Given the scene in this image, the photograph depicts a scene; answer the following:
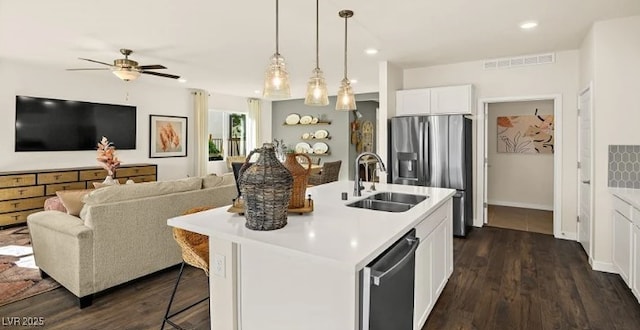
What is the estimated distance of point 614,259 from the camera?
3.26 meters

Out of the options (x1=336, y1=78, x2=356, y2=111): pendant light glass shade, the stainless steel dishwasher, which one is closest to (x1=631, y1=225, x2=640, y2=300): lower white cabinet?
the stainless steel dishwasher

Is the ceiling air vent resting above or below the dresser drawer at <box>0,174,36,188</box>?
above

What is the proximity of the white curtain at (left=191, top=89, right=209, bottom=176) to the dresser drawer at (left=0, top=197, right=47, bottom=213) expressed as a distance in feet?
10.6

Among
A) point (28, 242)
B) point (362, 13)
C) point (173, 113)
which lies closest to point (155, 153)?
point (173, 113)

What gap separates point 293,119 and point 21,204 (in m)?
6.19

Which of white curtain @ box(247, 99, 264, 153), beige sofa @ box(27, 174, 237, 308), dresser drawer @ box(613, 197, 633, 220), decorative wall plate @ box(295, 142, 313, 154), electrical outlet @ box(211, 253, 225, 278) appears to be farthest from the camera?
white curtain @ box(247, 99, 264, 153)

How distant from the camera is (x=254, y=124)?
9.53 m

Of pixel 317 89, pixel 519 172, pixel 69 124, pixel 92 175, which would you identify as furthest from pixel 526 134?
pixel 69 124

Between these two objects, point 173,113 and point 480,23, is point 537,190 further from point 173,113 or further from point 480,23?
point 173,113

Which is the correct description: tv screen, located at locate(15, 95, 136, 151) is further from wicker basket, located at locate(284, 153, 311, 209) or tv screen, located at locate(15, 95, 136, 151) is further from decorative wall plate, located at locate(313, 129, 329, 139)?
wicker basket, located at locate(284, 153, 311, 209)

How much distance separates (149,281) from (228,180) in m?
1.33

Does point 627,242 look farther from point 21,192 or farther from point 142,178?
point 21,192

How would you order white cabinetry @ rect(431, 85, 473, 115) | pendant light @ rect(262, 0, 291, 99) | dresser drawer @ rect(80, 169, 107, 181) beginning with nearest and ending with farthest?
pendant light @ rect(262, 0, 291, 99)
white cabinetry @ rect(431, 85, 473, 115)
dresser drawer @ rect(80, 169, 107, 181)

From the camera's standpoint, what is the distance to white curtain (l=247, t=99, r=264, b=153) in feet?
31.1
